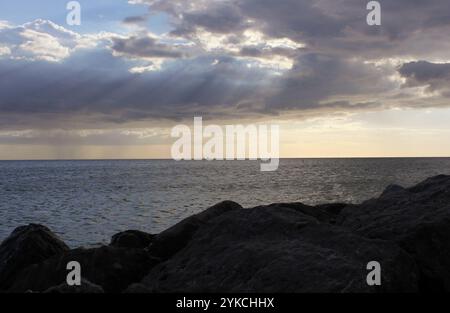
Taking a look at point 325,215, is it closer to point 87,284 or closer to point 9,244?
point 87,284

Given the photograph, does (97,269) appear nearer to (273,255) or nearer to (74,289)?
(74,289)

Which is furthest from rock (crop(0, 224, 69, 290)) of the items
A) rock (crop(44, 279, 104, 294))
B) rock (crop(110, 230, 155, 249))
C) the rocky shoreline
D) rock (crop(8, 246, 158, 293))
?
rock (crop(44, 279, 104, 294))

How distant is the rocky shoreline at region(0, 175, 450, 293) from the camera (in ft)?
23.4

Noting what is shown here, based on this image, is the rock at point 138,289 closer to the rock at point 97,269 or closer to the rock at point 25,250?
the rock at point 97,269

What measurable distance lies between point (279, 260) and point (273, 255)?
0.68 ft

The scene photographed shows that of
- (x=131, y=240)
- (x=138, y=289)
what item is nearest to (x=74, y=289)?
(x=138, y=289)

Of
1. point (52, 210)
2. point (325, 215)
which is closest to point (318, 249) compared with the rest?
point (325, 215)

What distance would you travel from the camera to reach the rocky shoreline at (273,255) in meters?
7.13

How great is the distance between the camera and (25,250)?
35.5 feet

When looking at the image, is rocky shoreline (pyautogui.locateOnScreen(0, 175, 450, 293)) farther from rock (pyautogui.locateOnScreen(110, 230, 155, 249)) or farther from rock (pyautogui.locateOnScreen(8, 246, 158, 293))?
rock (pyautogui.locateOnScreen(110, 230, 155, 249))

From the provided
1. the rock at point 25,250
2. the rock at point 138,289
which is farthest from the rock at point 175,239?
the rock at point 138,289

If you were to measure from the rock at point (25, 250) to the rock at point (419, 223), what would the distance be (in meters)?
7.04

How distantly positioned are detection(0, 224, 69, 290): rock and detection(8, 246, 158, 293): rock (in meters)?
0.64
